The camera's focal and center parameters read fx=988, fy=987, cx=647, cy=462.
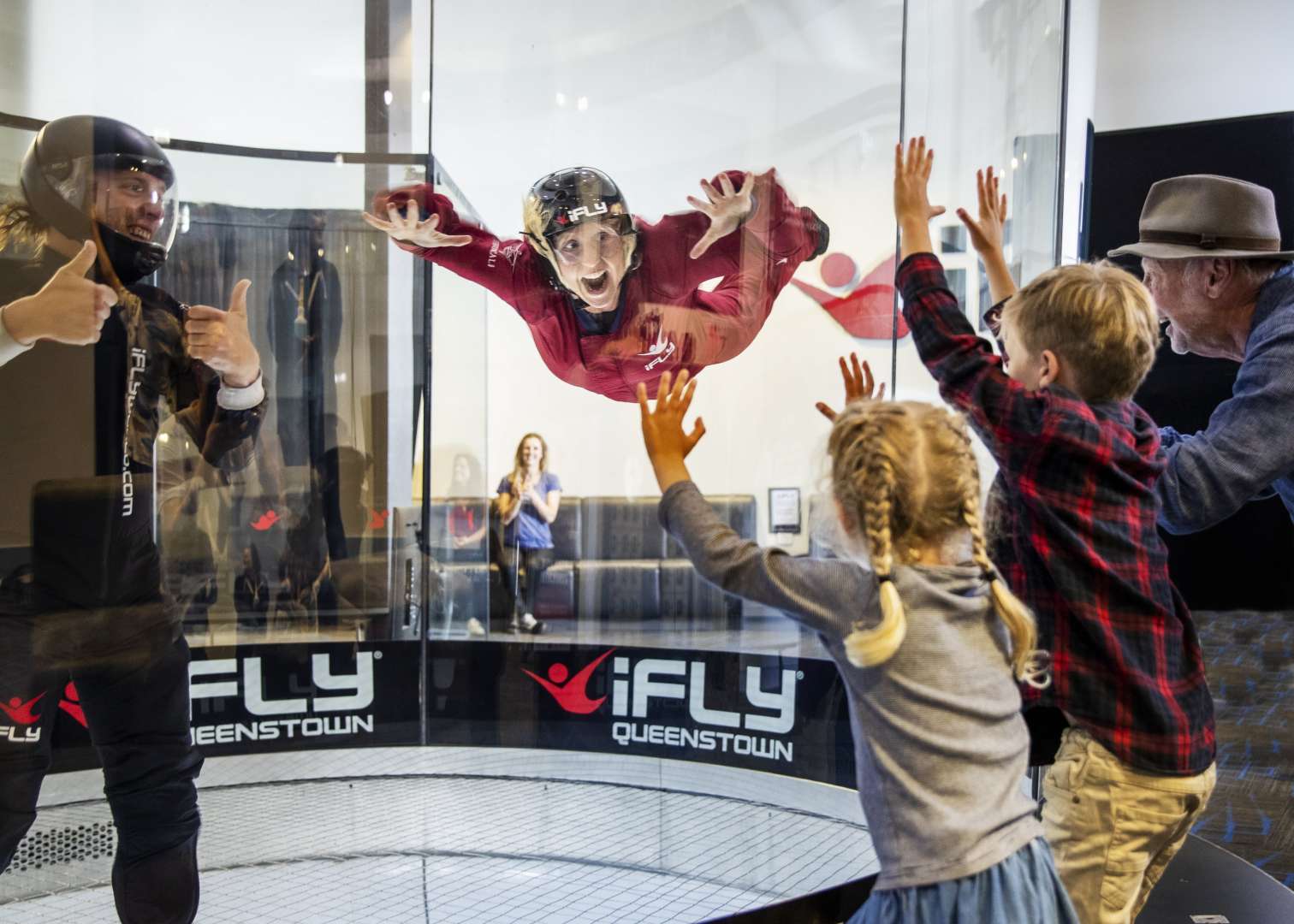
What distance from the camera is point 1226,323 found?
1.86 m

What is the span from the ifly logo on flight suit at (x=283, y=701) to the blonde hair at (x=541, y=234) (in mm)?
881

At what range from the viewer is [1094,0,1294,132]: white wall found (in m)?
3.98

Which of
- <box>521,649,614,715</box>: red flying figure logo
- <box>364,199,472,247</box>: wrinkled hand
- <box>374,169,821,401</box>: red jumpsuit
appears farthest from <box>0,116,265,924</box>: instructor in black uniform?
<box>521,649,614,715</box>: red flying figure logo

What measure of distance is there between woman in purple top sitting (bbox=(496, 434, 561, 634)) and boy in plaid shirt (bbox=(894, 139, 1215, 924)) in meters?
0.84

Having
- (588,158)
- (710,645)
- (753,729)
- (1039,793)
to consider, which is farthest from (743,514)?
(1039,793)

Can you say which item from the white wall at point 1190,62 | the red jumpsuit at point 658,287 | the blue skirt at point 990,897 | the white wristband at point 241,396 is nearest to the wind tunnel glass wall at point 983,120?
the red jumpsuit at point 658,287

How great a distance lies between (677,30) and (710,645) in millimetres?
1272

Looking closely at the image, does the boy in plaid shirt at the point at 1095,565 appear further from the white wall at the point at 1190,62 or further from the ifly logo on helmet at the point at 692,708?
the white wall at the point at 1190,62

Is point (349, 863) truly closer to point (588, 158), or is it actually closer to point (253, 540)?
point (253, 540)

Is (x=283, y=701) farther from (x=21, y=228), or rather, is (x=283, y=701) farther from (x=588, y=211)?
(x=588, y=211)

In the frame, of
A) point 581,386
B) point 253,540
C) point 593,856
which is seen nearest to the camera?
point 253,540

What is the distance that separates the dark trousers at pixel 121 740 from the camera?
1473mm

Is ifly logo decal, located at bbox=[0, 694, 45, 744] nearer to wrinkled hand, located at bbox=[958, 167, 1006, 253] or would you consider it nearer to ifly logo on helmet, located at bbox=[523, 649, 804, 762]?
ifly logo on helmet, located at bbox=[523, 649, 804, 762]

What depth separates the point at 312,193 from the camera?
1834mm
